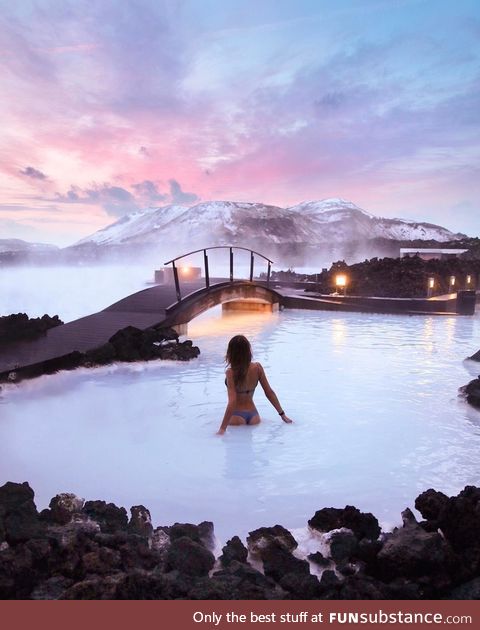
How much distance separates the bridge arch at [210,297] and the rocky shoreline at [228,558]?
6.57m

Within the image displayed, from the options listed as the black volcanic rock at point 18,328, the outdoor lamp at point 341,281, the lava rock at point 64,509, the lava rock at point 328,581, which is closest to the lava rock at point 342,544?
the lava rock at point 328,581

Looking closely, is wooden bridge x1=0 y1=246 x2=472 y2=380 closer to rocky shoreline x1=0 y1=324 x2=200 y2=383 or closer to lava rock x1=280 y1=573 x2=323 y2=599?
rocky shoreline x1=0 y1=324 x2=200 y2=383

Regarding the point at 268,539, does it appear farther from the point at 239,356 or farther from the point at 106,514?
the point at 239,356

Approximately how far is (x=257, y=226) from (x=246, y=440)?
488 ft

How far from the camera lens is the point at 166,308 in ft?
32.0

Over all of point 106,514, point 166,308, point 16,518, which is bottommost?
point 106,514

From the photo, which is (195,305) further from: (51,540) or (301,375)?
(51,540)

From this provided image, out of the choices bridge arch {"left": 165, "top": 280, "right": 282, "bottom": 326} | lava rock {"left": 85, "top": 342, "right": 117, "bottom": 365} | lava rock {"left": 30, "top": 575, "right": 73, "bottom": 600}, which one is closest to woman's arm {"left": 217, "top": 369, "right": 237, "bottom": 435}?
lava rock {"left": 30, "top": 575, "right": 73, "bottom": 600}

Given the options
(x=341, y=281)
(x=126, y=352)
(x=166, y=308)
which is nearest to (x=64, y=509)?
(x=126, y=352)

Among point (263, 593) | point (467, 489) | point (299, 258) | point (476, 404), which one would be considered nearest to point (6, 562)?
point (263, 593)

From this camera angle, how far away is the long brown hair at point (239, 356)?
4402 millimetres

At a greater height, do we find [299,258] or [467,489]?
[299,258]

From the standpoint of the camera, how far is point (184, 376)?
7102 millimetres

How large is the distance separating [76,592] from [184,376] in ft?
16.3
